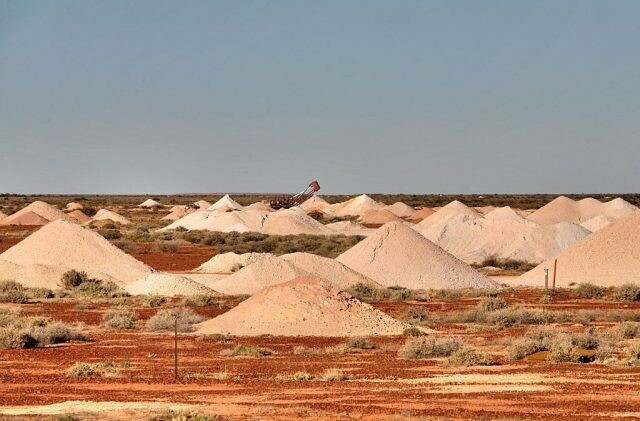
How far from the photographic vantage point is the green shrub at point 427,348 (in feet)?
67.5

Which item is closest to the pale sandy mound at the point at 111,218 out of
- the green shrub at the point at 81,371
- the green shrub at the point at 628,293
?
the green shrub at the point at 628,293

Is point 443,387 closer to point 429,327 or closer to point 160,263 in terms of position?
point 429,327

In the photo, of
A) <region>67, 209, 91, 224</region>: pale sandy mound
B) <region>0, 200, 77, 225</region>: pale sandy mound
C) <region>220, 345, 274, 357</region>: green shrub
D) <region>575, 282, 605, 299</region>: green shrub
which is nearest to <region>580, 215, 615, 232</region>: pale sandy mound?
<region>575, 282, 605, 299</region>: green shrub

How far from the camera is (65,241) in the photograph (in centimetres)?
4134

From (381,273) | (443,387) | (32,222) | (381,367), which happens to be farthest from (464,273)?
(32,222)

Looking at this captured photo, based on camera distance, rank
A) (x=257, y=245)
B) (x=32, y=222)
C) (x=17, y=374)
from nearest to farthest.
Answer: (x=17, y=374) < (x=257, y=245) < (x=32, y=222)

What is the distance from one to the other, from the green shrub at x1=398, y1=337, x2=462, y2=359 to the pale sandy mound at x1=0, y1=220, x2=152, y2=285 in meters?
18.9

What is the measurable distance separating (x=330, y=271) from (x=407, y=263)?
4.16 metres

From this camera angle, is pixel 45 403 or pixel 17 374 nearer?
pixel 45 403

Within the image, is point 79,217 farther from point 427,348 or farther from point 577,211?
point 427,348

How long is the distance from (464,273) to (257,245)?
22.1m

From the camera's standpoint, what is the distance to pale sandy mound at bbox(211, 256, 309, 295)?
35281 millimetres

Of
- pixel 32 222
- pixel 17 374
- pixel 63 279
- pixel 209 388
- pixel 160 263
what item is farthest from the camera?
pixel 32 222

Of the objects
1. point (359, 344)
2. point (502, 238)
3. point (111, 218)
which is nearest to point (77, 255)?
point (359, 344)
